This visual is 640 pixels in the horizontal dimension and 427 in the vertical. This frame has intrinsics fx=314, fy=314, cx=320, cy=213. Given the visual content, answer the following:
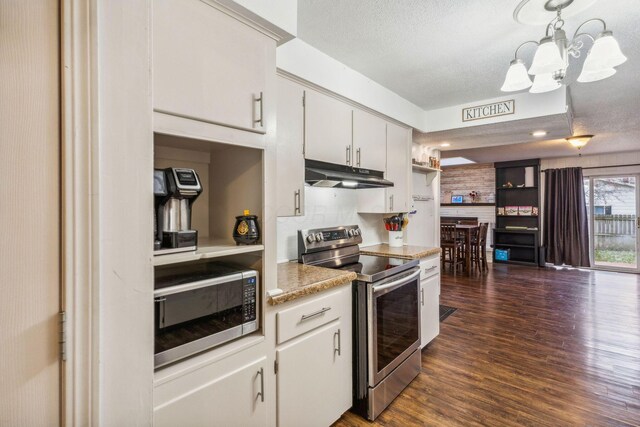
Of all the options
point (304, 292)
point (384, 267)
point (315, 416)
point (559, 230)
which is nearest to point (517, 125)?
point (384, 267)

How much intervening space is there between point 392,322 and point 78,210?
185 centimetres

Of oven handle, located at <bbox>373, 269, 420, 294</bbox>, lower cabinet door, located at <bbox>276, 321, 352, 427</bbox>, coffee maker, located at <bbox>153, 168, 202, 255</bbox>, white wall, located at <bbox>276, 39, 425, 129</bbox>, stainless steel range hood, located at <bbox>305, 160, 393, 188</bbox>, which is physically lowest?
lower cabinet door, located at <bbox>276, 321, 352, 427</bbox>

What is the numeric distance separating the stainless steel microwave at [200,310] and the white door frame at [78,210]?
22 cm

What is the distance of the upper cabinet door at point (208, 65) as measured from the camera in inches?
44.1

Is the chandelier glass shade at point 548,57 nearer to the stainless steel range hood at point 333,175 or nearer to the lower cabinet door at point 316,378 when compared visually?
the stainless steel range hood at point 333,175

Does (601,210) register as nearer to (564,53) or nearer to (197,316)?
(564,53)

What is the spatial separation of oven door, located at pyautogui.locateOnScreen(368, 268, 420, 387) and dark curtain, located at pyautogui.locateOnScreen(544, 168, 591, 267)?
6198 millimetres

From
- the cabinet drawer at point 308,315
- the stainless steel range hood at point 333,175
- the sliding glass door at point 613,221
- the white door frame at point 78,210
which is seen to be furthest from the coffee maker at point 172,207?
the sliding glass door at point 613,221

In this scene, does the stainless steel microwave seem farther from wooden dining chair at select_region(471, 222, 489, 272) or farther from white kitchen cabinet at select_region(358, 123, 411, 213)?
wooden dining chair at select_region(471, 222, 489, 272)

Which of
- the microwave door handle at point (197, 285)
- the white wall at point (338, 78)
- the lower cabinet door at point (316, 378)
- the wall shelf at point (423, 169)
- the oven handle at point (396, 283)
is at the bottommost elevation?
the lower cabinet door at point (316, 378)

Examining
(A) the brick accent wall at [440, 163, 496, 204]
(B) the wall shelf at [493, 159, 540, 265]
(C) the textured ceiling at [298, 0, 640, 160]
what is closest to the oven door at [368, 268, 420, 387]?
(C) the textured ceiling at [298, 0, 640, 160]

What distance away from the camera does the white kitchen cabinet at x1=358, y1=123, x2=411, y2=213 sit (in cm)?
296

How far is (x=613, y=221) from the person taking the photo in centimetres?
648

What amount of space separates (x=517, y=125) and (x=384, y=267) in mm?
2239
